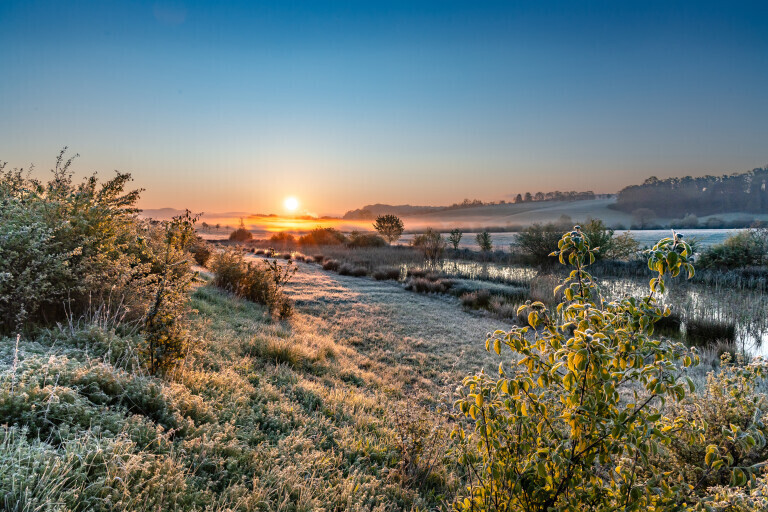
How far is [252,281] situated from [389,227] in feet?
162

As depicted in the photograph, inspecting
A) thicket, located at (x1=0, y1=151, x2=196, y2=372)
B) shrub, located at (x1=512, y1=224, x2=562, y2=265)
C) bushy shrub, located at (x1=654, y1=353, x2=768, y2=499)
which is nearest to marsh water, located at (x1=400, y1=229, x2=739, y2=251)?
shrub, located at (x1=512, y1=224, x2=562, y2=265)

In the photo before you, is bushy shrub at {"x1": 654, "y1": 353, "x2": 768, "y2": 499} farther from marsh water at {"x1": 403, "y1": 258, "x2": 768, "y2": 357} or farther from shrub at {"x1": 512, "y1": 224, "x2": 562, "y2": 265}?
shrub at {"x1": 512, "y1": 224, "x2": 562, "y2": 265}

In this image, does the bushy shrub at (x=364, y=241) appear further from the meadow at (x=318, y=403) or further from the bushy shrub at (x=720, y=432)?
the bushy shrub at (x=720, y=432)

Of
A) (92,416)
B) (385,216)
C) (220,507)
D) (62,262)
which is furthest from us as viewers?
(385,216)

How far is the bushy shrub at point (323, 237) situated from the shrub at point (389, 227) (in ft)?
28.7

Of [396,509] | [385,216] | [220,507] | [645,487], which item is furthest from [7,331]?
[385,216]

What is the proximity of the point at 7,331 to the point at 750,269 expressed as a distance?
29.4m

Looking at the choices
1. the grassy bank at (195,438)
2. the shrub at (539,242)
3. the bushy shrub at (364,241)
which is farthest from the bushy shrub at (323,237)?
the grassy bank at (195,438)

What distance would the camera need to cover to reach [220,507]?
2.47m

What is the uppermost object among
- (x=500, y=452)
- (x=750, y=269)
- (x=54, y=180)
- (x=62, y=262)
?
(x=54, y=180)

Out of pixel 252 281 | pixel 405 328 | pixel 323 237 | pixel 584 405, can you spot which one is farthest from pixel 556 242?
pixel 323 237

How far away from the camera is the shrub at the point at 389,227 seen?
6062 centimetres

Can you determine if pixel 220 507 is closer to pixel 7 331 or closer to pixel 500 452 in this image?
pixel 500 452

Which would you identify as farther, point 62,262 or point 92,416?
point 62,262
